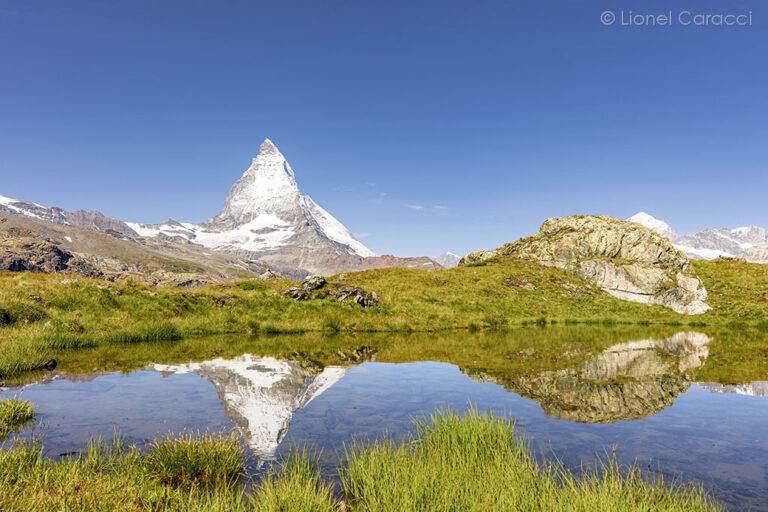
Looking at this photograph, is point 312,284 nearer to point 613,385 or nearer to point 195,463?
point 613,385

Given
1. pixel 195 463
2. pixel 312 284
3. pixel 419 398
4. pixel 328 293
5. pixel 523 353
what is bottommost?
pixel 419 398

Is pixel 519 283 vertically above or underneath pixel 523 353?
above

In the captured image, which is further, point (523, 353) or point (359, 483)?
point (523, 353)

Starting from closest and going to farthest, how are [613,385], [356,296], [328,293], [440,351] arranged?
1. [613,385]
2. [440,351]
3. [356,296]
4. [328,293]

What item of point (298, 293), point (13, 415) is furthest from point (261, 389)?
point (298, 293)

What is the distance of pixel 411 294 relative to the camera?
1860 inches

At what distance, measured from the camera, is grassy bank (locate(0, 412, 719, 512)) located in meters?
5.94

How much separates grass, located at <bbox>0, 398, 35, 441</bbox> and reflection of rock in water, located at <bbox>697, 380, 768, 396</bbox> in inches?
962

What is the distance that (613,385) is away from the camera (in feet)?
54.6

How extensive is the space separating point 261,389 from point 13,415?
7.15 m

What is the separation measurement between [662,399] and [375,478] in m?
13.4

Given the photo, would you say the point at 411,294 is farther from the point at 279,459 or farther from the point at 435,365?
the point at 279,459

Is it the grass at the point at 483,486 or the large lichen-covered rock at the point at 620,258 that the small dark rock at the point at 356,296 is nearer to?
the grass at the point at 483,486

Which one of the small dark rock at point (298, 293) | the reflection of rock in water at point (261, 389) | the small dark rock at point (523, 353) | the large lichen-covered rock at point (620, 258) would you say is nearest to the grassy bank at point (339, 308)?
the small dark rock at point (298, 293)
